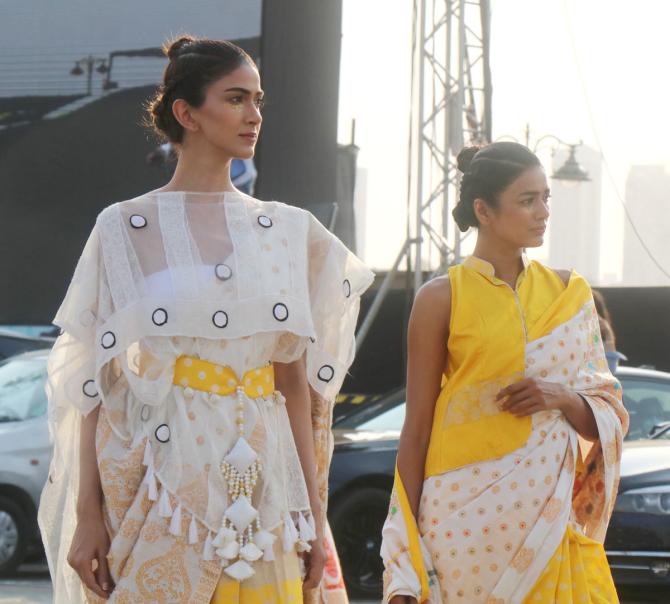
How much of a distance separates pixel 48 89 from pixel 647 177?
11.1 metres

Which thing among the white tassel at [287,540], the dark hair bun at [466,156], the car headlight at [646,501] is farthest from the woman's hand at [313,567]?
the car headlight at [646,501]

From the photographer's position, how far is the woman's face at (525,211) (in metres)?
4.25

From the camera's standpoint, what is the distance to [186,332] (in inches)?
134

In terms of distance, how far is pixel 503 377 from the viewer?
4133 millimetres

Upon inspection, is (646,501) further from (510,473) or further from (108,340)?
(108,340)

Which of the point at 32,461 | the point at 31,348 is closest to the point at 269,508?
the point at 32,461

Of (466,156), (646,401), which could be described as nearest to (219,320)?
(466,156)

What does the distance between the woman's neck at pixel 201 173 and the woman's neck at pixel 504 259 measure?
0.93m

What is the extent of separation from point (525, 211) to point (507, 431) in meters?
0.59

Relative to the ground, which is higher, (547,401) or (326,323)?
(326,323)

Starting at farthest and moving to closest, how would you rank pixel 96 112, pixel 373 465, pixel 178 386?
pixel 96 112, pixel 373 465, pixel 178 386

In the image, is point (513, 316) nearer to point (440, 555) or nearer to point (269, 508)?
point (440, 555)

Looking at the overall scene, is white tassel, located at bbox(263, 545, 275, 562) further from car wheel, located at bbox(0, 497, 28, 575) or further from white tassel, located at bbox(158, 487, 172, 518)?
car wheel, located at bbox(0, 497, 28, 575)

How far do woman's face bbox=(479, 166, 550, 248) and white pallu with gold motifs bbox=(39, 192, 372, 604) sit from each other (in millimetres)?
755
